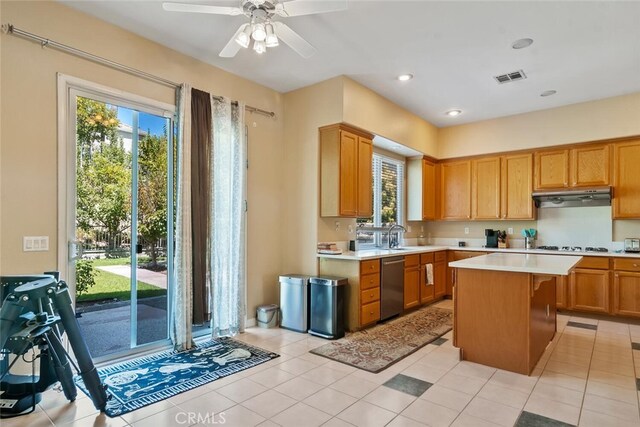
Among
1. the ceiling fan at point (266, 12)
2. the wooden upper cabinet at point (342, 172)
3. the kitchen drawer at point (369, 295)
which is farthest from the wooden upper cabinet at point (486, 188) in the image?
the ceiling fan at point (266, 12)

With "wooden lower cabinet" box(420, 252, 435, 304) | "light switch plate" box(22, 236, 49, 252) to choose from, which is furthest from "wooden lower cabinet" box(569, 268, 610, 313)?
"light switch plate" box(22, 236, 49, 252)

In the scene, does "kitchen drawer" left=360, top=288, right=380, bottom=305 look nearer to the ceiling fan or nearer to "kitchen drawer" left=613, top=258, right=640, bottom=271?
the ceiling fan

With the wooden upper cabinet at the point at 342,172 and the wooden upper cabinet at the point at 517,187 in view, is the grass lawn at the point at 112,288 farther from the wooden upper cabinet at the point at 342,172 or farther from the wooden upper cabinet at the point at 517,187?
the wooden upper cabinet at the point at 517,187

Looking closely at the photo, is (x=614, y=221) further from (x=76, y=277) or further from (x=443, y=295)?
(x=76, y=277)

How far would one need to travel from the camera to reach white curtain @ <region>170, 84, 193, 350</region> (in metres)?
3.52

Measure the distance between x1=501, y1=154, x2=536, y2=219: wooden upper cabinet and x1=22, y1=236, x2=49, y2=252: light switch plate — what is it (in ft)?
19.7

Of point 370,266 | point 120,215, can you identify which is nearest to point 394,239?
point 370,266

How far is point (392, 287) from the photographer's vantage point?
15.1 feet

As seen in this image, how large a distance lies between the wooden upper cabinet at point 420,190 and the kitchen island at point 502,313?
114 inches

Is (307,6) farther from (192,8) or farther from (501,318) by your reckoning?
(501,318)

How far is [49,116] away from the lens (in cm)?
281

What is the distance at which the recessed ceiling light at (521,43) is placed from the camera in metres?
3.42

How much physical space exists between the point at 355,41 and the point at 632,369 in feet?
12.8

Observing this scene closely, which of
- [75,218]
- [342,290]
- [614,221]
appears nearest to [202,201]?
[75,218]
